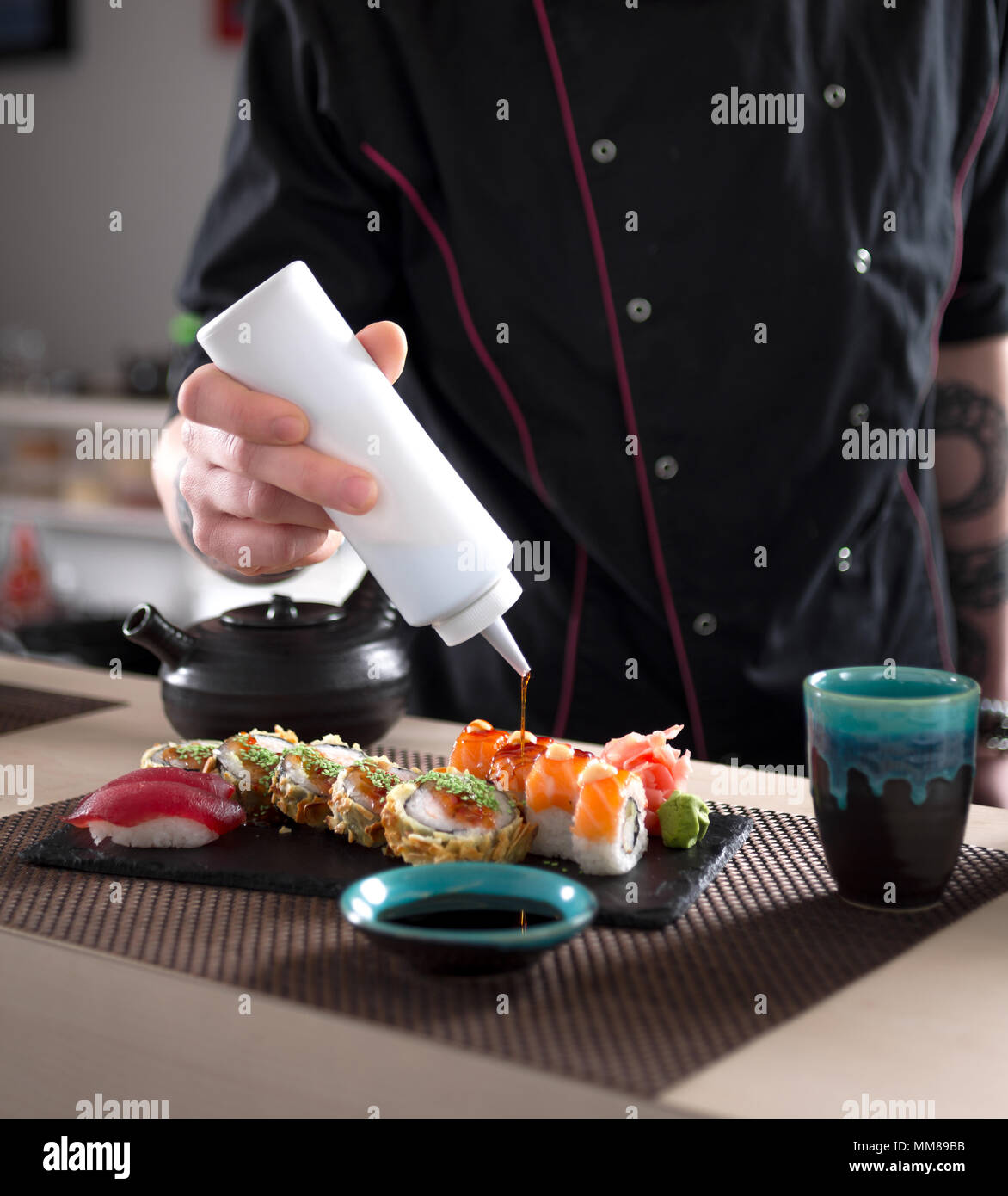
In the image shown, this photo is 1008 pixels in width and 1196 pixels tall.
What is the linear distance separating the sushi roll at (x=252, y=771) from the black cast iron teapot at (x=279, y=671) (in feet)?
0.45

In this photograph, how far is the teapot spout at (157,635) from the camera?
120cm

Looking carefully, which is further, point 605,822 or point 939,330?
point 939,330

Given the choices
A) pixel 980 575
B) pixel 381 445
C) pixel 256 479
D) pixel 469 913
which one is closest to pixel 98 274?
pixel 980 575

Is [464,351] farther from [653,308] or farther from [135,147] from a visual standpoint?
[135,147]

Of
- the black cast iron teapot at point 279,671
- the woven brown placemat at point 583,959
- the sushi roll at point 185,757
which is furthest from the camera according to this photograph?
the black cast iron teapot at point 279,671

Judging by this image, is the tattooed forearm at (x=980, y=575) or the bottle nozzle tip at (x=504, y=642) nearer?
the bottle nozzle tip at (x=504, y=642)

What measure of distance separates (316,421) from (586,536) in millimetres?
507

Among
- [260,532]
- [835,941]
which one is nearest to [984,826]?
[835,941]

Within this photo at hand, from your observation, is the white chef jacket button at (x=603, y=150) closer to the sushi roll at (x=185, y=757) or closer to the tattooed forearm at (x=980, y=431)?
the tattooed forearm at (x=980, y=431)

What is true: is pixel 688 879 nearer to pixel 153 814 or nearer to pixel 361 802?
pixel 361 802

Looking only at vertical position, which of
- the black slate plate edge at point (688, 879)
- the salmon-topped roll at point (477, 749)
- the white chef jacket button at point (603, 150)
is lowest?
the black slate plate edge at point (688, 879)

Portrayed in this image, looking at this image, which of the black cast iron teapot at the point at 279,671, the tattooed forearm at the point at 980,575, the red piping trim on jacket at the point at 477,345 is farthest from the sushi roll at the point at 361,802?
the tattooed forearm at the point at 980,575

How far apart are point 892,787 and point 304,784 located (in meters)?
0.41

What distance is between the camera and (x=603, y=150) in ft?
4.37
